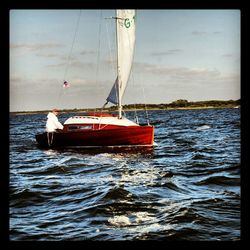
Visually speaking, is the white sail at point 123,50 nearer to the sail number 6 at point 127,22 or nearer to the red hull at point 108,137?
the sail number 6 at point 127,22

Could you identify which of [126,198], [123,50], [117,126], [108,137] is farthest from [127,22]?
[126,198]

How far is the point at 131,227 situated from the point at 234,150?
50.1 ft

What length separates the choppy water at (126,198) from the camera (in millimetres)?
7234

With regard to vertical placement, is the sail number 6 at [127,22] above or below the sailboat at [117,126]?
above

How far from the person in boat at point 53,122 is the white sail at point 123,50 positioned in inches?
131

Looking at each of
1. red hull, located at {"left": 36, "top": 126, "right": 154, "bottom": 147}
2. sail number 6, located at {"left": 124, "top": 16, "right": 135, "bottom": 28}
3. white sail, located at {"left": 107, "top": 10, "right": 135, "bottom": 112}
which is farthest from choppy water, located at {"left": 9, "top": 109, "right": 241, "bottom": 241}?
sail number 6, located at {"left": 124, "top": 16, "right": 135, "bottom": 28}

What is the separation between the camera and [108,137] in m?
21.8

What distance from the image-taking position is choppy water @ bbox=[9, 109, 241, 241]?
7.23 m

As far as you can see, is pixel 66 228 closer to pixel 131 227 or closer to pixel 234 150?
pixel 131 227

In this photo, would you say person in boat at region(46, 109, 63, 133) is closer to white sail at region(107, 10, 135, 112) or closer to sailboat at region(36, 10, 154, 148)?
sailboat at region(36, 10, 154, 148)

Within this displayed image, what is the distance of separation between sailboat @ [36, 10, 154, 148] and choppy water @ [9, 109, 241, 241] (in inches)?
110

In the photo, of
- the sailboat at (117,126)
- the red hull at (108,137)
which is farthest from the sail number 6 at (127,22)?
the red hull at (108,137)
